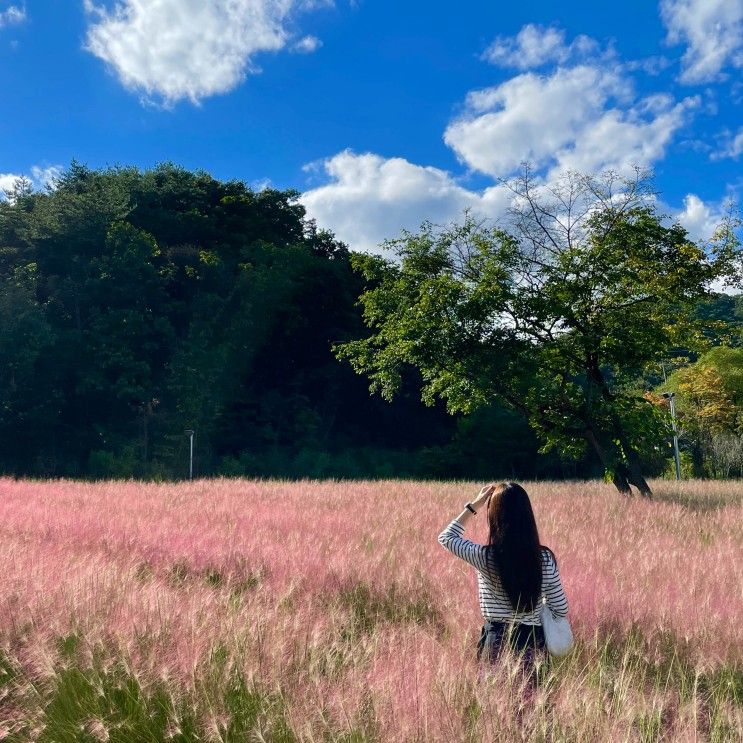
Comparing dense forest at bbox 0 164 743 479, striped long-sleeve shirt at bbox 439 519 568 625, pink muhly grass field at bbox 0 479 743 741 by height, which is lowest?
pink muhly grass field at bbox 0 479 743 741

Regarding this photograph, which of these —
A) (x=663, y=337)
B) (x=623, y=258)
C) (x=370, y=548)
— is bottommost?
(x=370, y=548)

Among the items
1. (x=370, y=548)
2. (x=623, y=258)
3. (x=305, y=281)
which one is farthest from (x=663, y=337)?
(x=305, y=281)

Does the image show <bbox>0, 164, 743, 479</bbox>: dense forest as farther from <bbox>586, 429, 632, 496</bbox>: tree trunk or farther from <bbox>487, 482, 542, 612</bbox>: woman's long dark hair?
<bbox>487, 482, 542, 612</bbox>: woman's long dark hair

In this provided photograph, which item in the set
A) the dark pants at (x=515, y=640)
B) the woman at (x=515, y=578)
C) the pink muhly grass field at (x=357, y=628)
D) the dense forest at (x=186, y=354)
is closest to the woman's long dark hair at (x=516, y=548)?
the woman at (x=515, y=578)

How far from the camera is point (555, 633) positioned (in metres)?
3.34

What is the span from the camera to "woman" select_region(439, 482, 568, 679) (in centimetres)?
334

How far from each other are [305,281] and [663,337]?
83.7ft

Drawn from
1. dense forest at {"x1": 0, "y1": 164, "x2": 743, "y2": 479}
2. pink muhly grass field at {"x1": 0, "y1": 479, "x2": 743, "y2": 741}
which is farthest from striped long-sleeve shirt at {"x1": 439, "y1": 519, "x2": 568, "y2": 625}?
dense forest at {"x1": 0, "y1": 164, "x2": 743, "y2": 479}

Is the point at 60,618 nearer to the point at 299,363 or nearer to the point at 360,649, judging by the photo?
the point at 360,649

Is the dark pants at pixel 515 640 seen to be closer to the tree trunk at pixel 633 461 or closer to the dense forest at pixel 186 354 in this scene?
the tree trunk at pixel 633 461

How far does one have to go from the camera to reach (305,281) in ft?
120

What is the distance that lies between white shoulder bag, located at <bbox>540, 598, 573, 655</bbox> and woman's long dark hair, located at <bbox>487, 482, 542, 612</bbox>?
8 cm

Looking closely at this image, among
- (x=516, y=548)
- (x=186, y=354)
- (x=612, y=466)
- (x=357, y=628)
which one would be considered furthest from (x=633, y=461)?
(x=186, y=354)

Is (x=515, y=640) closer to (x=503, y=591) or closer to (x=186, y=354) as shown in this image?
(x=503, y=591)
